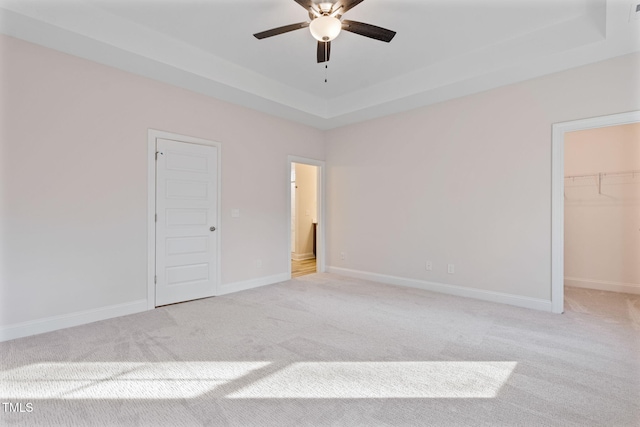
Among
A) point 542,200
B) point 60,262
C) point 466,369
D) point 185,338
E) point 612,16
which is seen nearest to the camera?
point 466,369

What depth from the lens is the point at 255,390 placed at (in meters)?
1.98

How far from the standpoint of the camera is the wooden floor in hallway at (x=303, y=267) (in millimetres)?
5762

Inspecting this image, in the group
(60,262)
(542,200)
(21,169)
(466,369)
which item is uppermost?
(21,169)

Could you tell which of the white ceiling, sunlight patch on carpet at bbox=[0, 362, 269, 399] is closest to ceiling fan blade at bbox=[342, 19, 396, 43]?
the white ceiling

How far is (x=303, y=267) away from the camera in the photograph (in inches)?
252

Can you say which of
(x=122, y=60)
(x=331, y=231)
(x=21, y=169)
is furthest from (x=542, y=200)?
(x=21, y=169)

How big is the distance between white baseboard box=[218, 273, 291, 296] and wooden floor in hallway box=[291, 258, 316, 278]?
0.44 m

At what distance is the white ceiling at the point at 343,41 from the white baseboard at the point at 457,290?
2.68 m

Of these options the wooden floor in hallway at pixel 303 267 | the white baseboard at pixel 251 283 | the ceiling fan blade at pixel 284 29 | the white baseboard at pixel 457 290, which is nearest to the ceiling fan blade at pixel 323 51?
the ceiling fan blade at pixel 284 29

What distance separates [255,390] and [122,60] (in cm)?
349

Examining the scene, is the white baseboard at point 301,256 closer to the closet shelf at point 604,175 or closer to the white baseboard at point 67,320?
the white baseboard at point 67,320

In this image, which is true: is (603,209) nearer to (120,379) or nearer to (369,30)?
(369,30)

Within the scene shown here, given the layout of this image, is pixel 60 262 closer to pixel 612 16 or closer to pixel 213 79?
pixel 213 79

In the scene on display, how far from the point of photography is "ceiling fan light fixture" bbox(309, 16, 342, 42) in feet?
7.90
